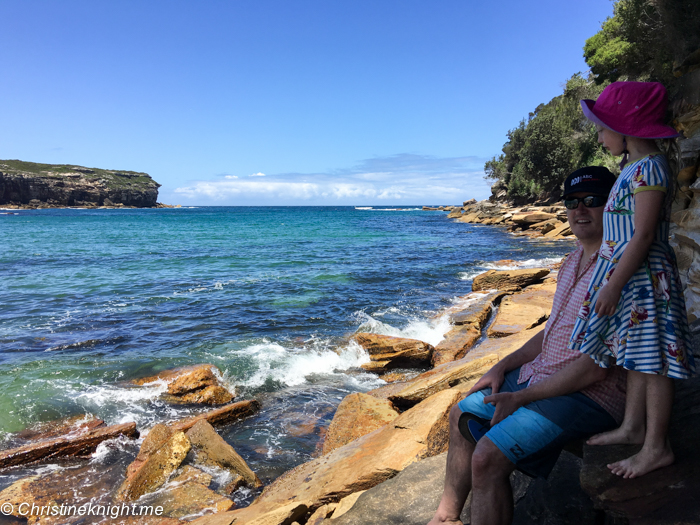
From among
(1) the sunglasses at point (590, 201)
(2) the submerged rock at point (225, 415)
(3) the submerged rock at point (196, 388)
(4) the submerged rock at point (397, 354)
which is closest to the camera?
(1) the sunglasses at point (590, 201)

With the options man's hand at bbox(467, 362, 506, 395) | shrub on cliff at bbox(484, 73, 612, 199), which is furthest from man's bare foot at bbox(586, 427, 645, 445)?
shrub on cliff at bbox(484, 73, 612, 199)

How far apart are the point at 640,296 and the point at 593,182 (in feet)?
2.57

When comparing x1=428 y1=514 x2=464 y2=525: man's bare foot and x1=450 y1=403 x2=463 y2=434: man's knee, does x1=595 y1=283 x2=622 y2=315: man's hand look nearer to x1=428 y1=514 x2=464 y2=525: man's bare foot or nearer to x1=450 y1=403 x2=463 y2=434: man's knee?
x1=450 y1=403 x2=463 y2=434: man's knee

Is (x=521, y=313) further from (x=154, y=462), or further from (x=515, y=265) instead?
(x=515, y=265)

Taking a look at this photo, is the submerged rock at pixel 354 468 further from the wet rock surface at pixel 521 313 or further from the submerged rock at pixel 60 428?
the wet rock surface at pixel 521 313

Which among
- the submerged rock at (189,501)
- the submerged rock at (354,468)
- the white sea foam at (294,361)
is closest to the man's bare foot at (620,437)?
the submerged rock at (354,468)

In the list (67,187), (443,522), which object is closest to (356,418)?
(443,522)

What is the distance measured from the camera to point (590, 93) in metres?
33.4

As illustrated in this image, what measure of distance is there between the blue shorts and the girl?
14cm

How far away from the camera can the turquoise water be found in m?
6.84

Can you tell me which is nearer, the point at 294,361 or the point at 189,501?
the point at 189,501

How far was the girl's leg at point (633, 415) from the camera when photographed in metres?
2.16

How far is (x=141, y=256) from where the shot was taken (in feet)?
81.9

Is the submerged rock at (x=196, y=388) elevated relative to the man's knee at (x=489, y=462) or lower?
lower
